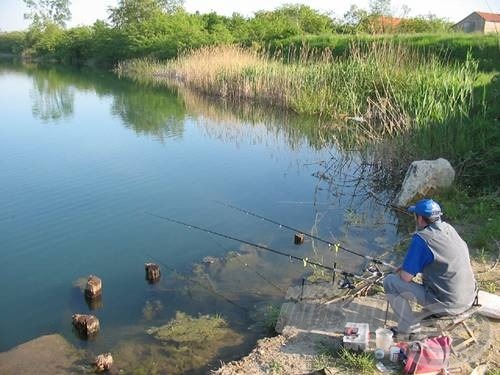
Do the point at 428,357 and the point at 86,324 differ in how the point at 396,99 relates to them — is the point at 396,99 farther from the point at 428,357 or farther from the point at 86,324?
the point at 86,324

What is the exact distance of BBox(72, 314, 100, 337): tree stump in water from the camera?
479cm

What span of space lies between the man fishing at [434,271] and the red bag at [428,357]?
0.34 m

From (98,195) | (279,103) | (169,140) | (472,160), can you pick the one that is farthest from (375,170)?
(279,103)

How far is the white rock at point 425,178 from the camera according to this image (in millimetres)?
7652

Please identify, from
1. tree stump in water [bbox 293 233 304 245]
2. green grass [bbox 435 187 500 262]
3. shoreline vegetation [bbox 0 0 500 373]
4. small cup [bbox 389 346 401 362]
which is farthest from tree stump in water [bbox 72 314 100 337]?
green grass [bbox 435 187 500 262]

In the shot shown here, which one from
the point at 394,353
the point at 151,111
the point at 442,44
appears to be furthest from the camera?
the point at 151,111

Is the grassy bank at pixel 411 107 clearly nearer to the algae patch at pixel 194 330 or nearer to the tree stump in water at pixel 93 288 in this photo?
the algae patch at pixel 194 330

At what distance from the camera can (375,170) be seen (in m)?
9.46

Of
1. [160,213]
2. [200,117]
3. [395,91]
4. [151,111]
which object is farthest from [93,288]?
[151,111]

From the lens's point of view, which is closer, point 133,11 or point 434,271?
point 434,271

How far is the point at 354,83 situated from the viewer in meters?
13.0

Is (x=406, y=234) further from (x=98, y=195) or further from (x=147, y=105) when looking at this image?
(x=147, y=105)

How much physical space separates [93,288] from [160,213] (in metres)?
2.90

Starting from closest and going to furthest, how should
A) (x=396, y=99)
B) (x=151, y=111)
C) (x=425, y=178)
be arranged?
(x=425, y=178) < (x=396, y=99) < (x=151, y=111)
